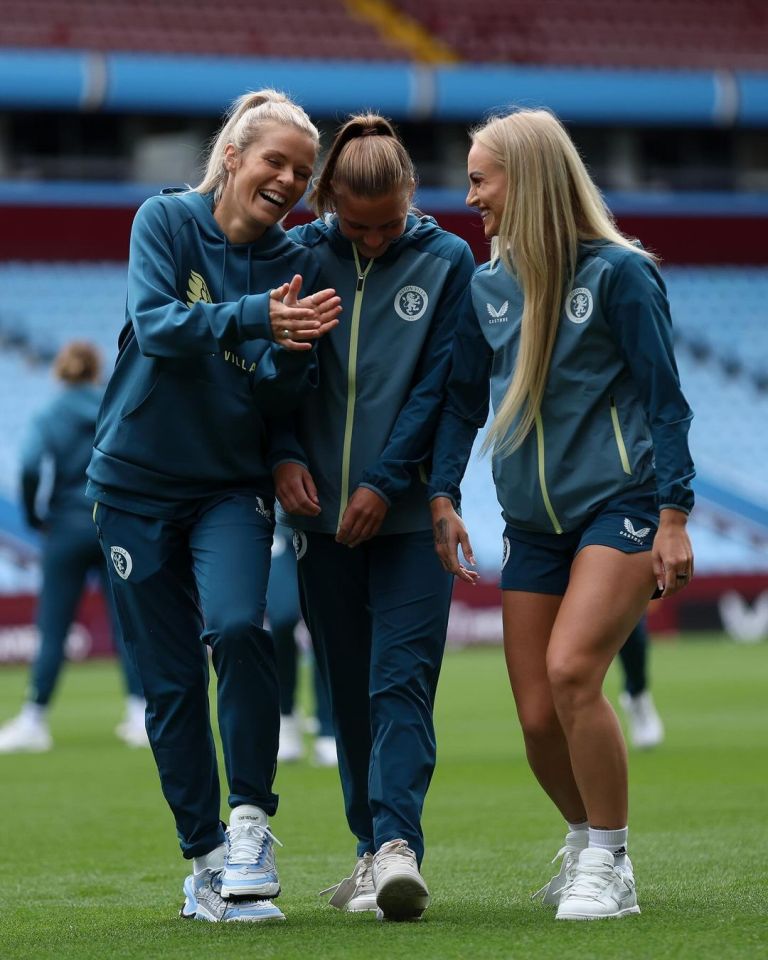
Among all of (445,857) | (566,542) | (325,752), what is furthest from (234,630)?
(325,752)

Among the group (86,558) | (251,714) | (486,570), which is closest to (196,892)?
(251,714)

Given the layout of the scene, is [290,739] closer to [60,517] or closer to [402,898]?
[60,517]

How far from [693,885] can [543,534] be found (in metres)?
1.13

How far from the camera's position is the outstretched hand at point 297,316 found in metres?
3.93

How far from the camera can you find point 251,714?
164 inches

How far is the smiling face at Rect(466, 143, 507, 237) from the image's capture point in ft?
13.9

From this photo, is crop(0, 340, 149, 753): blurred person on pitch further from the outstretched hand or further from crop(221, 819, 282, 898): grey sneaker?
the outstretched hand

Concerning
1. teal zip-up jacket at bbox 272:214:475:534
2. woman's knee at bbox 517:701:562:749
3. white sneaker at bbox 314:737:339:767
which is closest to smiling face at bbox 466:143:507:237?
teal zip-up jacket at bbox 272:214:475:534

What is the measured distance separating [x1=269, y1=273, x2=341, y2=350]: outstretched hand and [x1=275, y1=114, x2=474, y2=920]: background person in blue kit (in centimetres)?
40

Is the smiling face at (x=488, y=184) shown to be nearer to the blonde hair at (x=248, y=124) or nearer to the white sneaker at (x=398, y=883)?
the blonde hair at (x=248, y=124)

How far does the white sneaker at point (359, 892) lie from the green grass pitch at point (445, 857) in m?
0.09

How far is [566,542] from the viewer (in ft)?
13.9

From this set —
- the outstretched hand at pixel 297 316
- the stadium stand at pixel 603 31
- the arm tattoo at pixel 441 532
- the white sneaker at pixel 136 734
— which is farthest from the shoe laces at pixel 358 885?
the stadium stand at pixel 603 31

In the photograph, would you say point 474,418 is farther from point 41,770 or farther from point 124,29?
point 124,29
